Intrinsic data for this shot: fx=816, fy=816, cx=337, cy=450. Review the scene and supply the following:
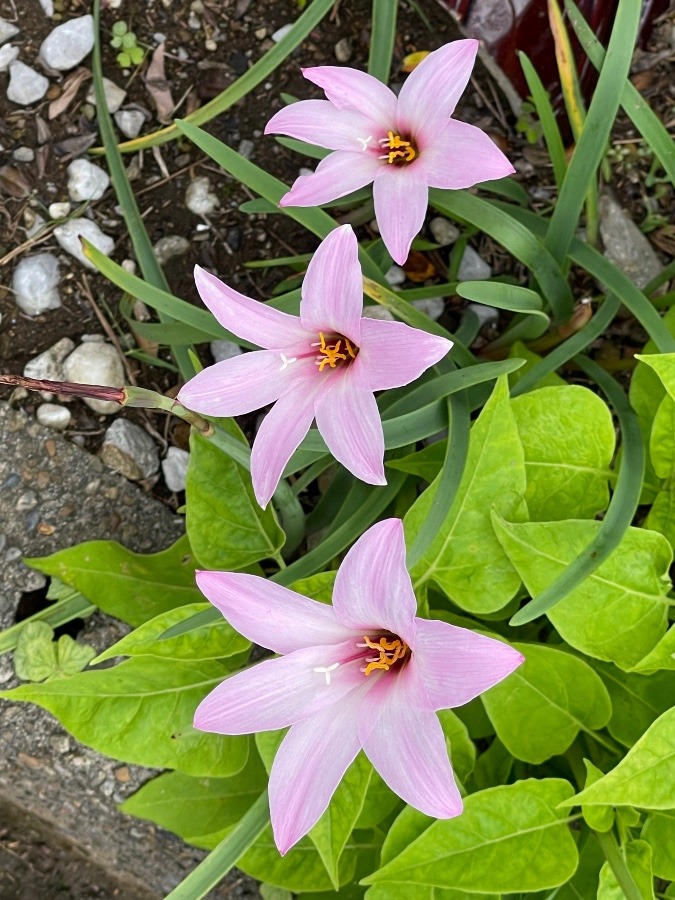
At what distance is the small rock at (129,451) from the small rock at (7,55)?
0.65m

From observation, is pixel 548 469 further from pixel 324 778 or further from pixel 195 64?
pixel 195 64

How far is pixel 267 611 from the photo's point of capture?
0.77m

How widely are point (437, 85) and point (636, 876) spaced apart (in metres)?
0.94

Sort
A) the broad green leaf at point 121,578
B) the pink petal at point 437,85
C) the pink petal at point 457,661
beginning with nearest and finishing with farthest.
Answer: the pink petal at point 457,661 < the pink petal at point 437,85 < the broad green leaf at point 121,578

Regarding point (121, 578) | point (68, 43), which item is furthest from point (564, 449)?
point (68, 43)

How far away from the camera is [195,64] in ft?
4.79

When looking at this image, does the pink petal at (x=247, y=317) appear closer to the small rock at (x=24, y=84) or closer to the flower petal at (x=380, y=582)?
the flower petal at (x=380, y=582)

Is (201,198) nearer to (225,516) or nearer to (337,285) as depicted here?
(225,516)

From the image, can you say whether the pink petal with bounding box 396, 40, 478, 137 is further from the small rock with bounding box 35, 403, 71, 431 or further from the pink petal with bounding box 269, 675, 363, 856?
the small rock with bounding box 35, 403, 71, 431

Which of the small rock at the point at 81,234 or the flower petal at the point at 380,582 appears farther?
the small rock at the point at 81,234

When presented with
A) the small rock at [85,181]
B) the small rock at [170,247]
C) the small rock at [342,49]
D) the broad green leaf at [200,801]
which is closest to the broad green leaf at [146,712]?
the broad green leaf at [200,801]

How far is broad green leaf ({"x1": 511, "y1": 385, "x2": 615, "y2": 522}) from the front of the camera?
1.02 metres

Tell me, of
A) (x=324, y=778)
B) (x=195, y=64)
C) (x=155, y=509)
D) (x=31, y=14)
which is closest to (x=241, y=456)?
(x=324, y=778)

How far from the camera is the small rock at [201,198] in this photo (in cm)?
145
